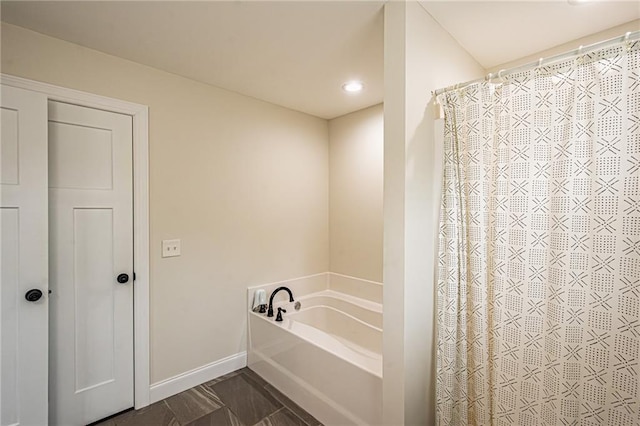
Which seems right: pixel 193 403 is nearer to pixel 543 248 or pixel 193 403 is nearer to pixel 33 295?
pixel 33 295

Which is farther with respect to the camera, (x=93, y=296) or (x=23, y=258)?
(x=93, y=296)

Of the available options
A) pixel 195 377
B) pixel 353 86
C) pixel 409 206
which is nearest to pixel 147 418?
pixel 195 377

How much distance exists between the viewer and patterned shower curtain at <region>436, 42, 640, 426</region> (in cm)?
115

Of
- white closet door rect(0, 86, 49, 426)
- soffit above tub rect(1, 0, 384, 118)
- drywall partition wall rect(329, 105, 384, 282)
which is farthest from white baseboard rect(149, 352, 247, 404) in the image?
soffit above tub rect(1, 0, 384, 118)

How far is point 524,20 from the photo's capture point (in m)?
1.64

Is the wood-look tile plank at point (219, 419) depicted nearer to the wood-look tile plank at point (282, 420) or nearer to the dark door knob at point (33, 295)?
the wood-look tile plank at point (282, 420)

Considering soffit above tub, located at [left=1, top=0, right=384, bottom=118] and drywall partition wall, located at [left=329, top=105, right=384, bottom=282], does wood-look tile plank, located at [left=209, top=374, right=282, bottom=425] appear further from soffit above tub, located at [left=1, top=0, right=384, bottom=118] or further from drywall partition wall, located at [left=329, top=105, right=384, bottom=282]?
soffit above tub, located at [left=1, top=0, right=384, bottom=118]

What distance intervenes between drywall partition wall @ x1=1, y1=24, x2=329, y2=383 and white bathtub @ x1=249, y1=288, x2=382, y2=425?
0.35 m

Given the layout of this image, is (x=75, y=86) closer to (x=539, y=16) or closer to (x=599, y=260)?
(x=539, y=16)

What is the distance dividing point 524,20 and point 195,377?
10.9 ft

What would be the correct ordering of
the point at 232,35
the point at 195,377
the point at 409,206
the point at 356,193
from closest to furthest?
1. the point at 409,206
2. the point at 232,35
3. the point at 195,377
4. the point at 356,193

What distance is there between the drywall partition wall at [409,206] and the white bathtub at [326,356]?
0.70 ft

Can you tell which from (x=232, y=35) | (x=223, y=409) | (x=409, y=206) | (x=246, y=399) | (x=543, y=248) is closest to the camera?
(x=543, y=248)

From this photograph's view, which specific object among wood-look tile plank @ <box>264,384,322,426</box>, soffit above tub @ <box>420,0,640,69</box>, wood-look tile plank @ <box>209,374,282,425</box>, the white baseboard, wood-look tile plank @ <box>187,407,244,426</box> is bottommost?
wood-look tile plank @ <box>264,384,322,426</box>
